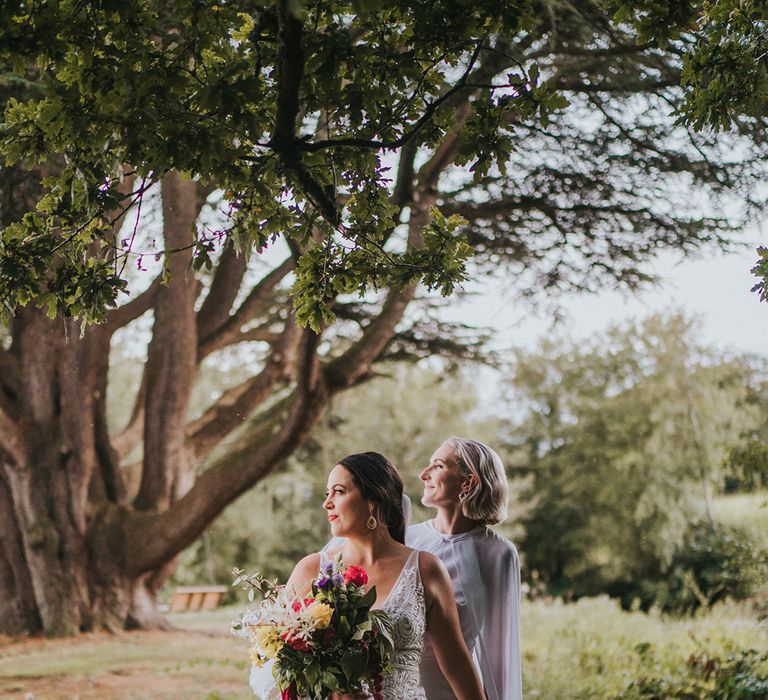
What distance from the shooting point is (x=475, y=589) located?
362 centimetres

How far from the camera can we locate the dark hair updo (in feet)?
10.0

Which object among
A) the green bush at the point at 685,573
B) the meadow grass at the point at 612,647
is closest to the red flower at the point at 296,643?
the meadow grass at the point at 612,647

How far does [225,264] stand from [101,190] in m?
7.90

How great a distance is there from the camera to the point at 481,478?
3.65 m

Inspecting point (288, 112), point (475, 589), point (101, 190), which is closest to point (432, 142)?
point (288, 112)

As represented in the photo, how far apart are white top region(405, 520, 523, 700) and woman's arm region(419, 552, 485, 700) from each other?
0.57 m

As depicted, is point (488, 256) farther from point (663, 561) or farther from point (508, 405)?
point (508, 405)

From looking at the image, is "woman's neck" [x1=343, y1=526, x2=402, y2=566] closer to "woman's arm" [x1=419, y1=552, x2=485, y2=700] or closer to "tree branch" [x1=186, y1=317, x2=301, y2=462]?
"woman's arm" [x1=419, y1=552, x2=485, y2=700]

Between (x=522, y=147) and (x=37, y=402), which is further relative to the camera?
(x=37, y=402)

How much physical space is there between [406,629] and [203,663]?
6955mm

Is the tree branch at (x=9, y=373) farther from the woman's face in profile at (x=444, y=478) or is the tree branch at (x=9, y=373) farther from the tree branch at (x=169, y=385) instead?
the woman's face in profile at (x=444, y=478)

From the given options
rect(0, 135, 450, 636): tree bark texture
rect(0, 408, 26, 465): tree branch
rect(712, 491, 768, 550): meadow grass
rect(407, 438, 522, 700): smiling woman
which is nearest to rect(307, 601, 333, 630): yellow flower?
rect(407, 438, 522, 700): smiling woman

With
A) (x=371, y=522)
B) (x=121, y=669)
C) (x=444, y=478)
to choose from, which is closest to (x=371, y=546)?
(x=371, y=522)

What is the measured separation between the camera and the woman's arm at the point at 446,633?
2.96m
